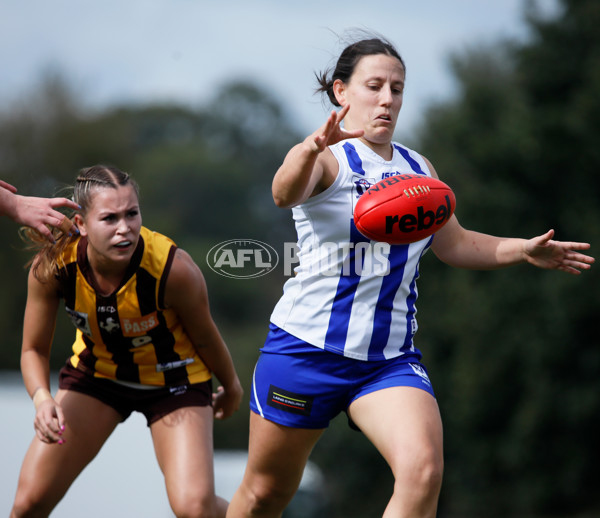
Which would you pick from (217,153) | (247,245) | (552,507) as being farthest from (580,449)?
(217,153)

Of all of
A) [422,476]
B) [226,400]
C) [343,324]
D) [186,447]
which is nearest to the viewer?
[422,476]

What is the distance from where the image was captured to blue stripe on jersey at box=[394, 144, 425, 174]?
3807mm

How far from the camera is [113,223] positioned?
3.94m

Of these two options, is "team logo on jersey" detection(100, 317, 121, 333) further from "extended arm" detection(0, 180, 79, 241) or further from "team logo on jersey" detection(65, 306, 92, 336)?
"extended arm" detection(0, 180, 79, 241)

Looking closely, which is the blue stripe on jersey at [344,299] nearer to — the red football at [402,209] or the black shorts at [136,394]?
the red football at [402,209]

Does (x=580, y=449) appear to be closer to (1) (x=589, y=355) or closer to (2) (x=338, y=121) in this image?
(1) (x=589, y=355)

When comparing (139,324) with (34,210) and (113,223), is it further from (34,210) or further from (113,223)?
(34,210)

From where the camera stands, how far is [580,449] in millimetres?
15867

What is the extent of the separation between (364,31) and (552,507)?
14.9 metres

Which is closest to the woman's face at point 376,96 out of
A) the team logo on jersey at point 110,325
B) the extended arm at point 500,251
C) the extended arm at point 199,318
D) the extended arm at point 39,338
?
the extended arm at point 500,251

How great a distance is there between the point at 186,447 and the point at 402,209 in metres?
1.67

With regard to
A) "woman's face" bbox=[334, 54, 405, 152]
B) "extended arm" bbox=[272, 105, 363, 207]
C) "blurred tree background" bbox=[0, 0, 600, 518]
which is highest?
"woman's face" bbox=[334, 54, 405, 152]

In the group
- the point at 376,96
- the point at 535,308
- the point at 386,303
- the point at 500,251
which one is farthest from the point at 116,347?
the point at 535,308

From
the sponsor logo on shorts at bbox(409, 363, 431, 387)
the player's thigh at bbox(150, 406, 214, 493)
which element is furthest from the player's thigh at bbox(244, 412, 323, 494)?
the sponsor logo on shorts at bbox(409, 363, 431, 387)
